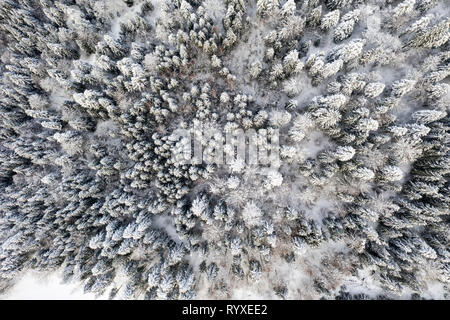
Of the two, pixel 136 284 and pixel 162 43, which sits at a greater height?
pixel 162 43

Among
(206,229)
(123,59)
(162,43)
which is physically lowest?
(206,229)

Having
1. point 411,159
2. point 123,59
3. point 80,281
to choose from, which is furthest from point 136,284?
point 411,159

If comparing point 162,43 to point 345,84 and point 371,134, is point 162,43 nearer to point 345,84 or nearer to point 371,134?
point 345,84

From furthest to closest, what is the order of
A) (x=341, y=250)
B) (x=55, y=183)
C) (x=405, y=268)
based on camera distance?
(x=55, y=183) < (x=341, y=250) < (x=405, y=268)

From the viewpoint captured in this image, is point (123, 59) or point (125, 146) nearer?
point (123, 59)

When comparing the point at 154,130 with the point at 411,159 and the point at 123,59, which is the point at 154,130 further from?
the point at 411,159

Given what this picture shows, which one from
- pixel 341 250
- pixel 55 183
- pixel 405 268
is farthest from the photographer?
pixel 55 183

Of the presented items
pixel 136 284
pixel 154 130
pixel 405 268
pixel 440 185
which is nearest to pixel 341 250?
pixel 405 268
